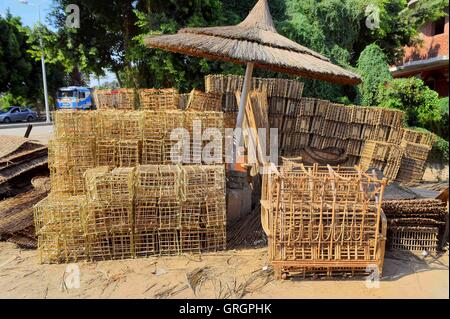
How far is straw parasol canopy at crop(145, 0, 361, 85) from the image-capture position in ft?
18.8

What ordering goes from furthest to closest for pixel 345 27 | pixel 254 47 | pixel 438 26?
1. pixel 438 26
2. pixel 345 27
3. pixel 254 47

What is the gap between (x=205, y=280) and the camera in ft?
14.5

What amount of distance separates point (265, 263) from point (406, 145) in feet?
19.4

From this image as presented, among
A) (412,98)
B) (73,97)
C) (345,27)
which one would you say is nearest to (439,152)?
(412,98)

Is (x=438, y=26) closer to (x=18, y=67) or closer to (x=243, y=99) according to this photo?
(x=243, y=99)

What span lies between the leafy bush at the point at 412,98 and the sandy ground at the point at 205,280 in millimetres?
7382

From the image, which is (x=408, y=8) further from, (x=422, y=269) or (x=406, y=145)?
(x=422, y=269)

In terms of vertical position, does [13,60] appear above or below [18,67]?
above

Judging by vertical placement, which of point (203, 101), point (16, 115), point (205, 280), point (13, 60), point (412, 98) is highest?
point (13, 60)

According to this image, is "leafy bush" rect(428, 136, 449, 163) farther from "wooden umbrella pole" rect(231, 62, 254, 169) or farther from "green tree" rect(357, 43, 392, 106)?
"wooden umbrella pole" rect(231, 62, 254, 169)

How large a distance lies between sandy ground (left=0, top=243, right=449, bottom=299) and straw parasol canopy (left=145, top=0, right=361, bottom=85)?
10.8 ft

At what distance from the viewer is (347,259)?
14.0 feet

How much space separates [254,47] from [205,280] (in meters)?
4.05

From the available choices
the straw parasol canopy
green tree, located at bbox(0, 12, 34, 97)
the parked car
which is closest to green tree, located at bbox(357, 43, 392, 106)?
→ the straw parasol canopy
